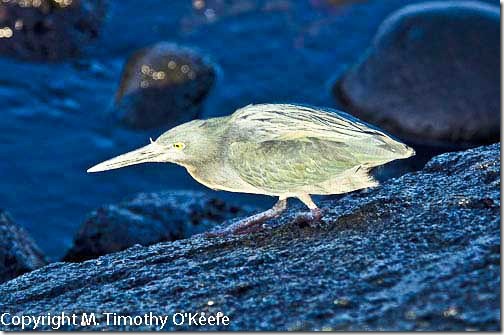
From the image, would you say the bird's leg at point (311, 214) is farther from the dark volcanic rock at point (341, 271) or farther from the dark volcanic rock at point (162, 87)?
the dark volcanic rock at point (162, 87)

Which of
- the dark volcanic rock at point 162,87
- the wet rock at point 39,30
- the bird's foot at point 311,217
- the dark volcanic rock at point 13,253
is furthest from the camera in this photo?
the wet rock at point 39,30

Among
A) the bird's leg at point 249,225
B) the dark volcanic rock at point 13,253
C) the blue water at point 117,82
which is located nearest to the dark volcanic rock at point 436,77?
the blue water at point 117,82

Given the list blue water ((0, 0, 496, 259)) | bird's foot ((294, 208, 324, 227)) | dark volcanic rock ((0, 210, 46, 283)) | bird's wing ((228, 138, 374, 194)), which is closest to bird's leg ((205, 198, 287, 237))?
bird's foot ((294, 208, 324, 227))

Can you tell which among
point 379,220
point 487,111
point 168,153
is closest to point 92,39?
point 487,111

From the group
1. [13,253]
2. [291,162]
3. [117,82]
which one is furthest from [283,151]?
[117,82]

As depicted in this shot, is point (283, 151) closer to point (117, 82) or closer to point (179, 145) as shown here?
point (179, 145)

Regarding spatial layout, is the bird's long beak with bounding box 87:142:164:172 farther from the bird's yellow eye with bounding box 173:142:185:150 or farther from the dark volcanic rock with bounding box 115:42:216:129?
the dark volcanic rock with bounding box 115:42:216:129

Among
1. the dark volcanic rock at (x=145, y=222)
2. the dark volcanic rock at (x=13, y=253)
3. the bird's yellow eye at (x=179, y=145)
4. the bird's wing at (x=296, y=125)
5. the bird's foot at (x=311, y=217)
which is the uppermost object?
the bird's wing at (x=296, y=125)

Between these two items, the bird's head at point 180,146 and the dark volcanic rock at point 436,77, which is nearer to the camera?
the bird's head at point 180,146
